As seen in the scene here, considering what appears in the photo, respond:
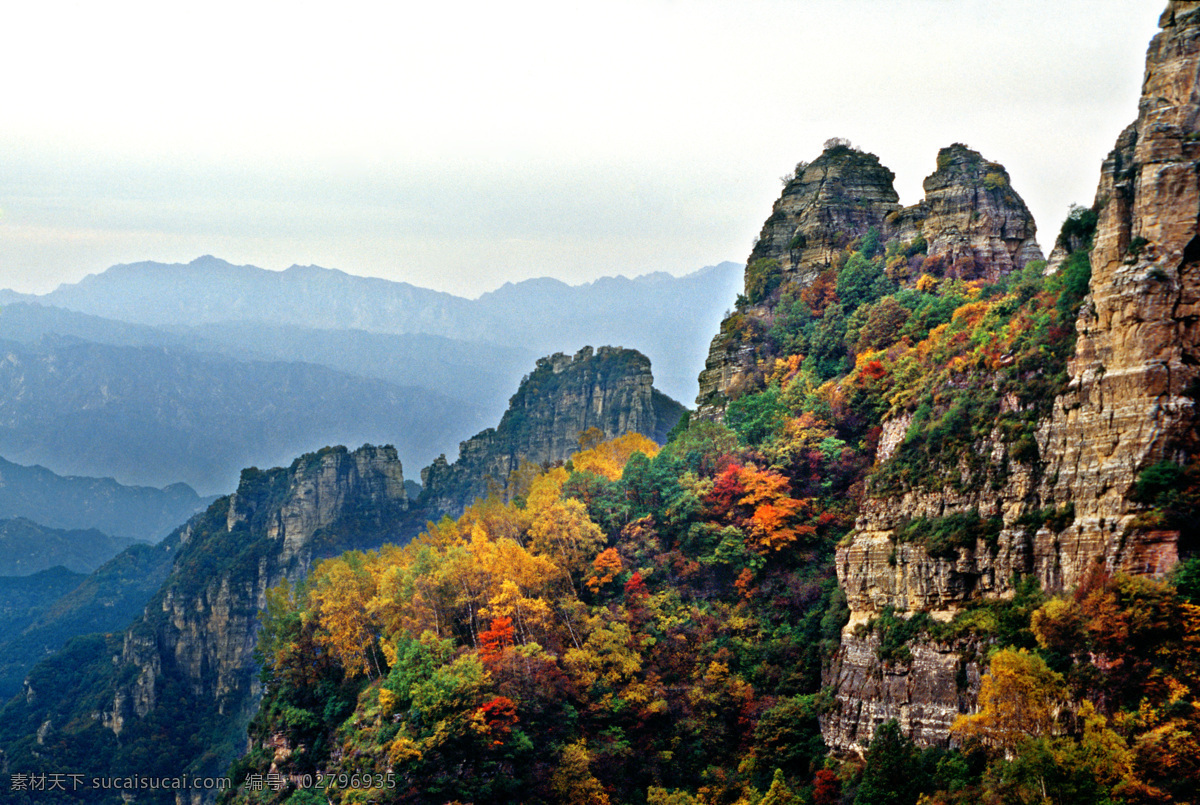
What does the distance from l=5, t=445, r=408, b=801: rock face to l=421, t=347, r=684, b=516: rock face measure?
25.0 ft

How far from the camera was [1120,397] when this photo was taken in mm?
24531

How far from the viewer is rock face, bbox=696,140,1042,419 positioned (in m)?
47.4

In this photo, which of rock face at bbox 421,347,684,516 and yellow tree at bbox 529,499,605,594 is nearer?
yellow tree at bbox 529,499,605,594

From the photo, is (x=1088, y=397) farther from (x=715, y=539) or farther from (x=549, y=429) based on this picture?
(x=549, y=429)

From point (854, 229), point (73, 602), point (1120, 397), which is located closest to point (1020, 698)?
point (1120, 397)

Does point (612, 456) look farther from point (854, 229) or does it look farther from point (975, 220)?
point (975, 220)

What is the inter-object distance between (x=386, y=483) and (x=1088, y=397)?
100447 mm

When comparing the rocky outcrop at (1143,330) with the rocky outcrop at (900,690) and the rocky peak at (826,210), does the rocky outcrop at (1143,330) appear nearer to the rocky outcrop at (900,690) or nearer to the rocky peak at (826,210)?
the rocky outcrop at (900,690)

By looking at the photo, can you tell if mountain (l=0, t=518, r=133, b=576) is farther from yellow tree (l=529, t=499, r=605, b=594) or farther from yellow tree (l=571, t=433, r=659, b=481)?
yellow tree (l=529, t=499, r=605, b=594)

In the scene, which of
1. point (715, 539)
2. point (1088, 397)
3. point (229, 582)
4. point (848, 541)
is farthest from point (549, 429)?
point (1088, 397)

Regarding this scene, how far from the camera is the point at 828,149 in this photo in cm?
6169

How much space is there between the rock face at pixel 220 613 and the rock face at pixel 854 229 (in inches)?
2007

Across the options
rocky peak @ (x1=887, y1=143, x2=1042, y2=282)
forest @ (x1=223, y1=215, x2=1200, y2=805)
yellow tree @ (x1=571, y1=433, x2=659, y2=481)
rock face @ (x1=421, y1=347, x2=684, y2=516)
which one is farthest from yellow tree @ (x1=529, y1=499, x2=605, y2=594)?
rock face @ (x1=421, y1=347, x2=684, y2=516)

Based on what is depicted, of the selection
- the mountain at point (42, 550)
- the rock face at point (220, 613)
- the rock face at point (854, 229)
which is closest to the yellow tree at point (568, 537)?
the rock face at point (854, 229)
